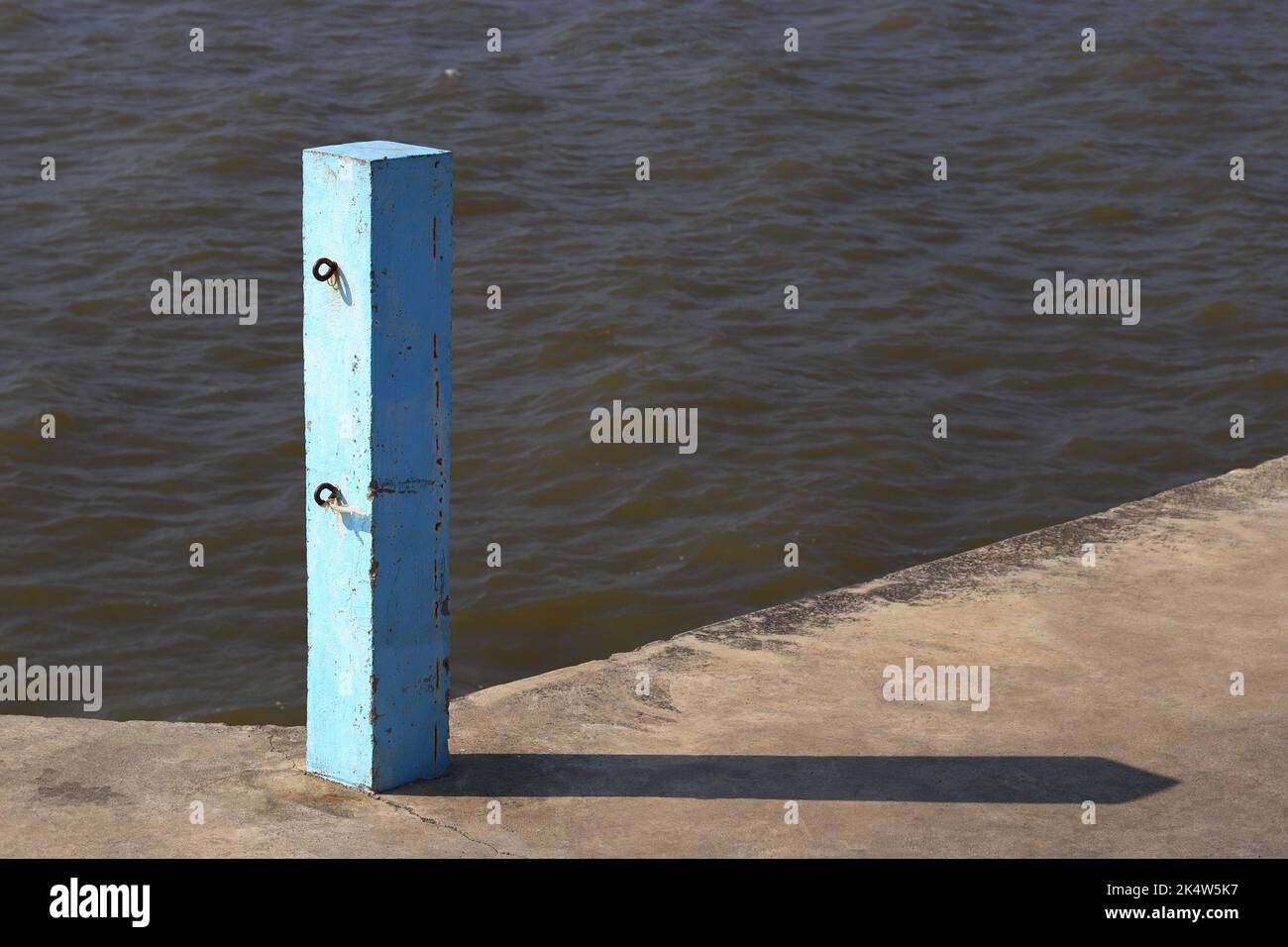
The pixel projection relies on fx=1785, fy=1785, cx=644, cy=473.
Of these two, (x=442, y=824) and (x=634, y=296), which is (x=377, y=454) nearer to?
(x=442, y=824)

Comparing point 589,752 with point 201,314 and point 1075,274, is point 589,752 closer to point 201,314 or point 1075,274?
point 201,314

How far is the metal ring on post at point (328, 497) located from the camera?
14.5 feet

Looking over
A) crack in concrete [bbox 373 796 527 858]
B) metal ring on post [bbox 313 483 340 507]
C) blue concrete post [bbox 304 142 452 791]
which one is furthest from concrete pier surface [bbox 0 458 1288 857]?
metal ring on post [bbox 313 483 340 507]

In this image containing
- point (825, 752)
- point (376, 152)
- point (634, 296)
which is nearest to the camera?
point (376, 152)

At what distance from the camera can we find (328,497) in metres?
4.41

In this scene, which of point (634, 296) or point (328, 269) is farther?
point (634, 296)

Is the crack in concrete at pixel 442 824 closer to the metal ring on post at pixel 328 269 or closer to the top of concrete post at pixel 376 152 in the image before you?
the metal ring on post at pixel 328 269

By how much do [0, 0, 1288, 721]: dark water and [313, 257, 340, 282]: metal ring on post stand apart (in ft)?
10.0

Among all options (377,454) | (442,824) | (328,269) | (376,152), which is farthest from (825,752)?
(376,152)

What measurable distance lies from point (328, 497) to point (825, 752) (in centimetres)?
150

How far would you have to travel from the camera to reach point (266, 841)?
4.28 m

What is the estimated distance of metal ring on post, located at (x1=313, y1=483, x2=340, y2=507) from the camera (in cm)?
441

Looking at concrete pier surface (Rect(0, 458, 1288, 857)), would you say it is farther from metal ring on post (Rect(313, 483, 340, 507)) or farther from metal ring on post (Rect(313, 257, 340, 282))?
metal ring on post (Rect(313, 257, 340, 282))

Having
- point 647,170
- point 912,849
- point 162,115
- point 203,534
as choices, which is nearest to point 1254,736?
point 912,849
